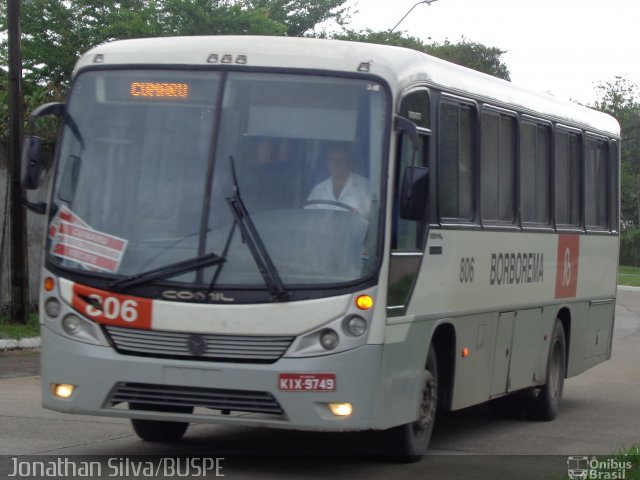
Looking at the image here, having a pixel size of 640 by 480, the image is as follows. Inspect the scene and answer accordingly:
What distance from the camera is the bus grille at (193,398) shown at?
8.38m

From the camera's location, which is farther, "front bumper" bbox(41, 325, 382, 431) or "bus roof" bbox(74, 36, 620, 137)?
"bus roof" bbox(74, 36, 620, 137)

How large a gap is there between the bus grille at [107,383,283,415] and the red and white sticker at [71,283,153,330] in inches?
15.6

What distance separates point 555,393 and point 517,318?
68.7 inches

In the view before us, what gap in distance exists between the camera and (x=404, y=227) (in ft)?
29.4

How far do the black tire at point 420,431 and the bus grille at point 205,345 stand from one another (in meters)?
1.43

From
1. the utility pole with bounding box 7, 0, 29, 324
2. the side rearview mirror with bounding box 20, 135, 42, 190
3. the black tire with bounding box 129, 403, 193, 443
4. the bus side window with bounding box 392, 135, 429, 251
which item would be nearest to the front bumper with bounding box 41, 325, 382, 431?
the bus side window with bounding box 392, 135, 429, 251

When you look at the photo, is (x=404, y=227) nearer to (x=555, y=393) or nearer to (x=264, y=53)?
(x=264, y=53)

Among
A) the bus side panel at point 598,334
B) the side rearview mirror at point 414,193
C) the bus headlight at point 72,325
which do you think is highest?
the side rearview mirror at point 414,193

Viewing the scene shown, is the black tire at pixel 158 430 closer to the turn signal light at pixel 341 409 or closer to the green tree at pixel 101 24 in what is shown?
the turn signal light at pixel 341 409

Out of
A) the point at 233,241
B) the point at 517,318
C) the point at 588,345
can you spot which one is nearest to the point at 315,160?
the point at 233,241

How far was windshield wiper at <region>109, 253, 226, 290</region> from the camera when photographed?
852 cm

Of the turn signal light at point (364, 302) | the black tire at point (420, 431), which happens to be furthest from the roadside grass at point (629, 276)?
the turn signal light at point (364, 302)

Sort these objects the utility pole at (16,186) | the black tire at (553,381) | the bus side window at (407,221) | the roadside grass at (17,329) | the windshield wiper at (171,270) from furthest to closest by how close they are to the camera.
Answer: the utility pole at (16,186) < the roadside grass at (17,329) < the black tire at (553,381) < the bus side window at (407,221) < the windshield wiper at (171,270)

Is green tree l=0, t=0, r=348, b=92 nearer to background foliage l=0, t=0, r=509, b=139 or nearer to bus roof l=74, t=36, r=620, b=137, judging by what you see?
background foliage l=0, t=0, r=509, b=139
